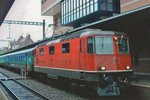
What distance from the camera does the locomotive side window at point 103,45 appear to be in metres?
16.5

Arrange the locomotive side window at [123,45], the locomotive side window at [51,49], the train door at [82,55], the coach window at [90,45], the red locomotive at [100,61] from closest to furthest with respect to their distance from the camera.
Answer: the red locomotive at [100,61], the coach window at [90,45], the train door at [82,55], the locomotive side window at [123,45], the locomotive side window at [51,49]

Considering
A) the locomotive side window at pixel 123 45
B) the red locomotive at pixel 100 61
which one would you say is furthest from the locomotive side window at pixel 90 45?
the locomotive side window at pixel 123 45

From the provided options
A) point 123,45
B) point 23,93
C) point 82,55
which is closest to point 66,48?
point 82,55

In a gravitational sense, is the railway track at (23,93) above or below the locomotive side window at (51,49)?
below

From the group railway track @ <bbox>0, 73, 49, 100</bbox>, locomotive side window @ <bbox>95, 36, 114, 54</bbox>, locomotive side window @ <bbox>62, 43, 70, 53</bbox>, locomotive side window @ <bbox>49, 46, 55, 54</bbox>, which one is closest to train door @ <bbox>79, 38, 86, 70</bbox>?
locomotive side window @ <bbox>95, 36, 114, 54</bbox>

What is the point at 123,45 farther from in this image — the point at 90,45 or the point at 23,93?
the point at 23,93

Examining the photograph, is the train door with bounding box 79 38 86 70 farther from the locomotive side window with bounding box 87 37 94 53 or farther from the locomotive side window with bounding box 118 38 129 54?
the locomotive side window with bounding box 118 38 129 54

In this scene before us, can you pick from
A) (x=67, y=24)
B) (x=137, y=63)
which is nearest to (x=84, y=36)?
(x=137, y=63)

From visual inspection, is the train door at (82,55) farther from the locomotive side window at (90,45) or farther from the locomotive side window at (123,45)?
the locomotive side window at (123,45)

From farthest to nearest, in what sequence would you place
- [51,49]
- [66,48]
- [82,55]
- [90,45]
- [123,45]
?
[51,49] < [66,48] < [123,45] < [82,55] < [90,45]

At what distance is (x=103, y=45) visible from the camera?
16.6 meters

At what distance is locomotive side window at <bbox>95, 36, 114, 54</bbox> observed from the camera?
650 inches

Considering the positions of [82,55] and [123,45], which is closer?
[82,55]

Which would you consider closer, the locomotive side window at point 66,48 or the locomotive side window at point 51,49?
the locomotive side window at point 66,48
